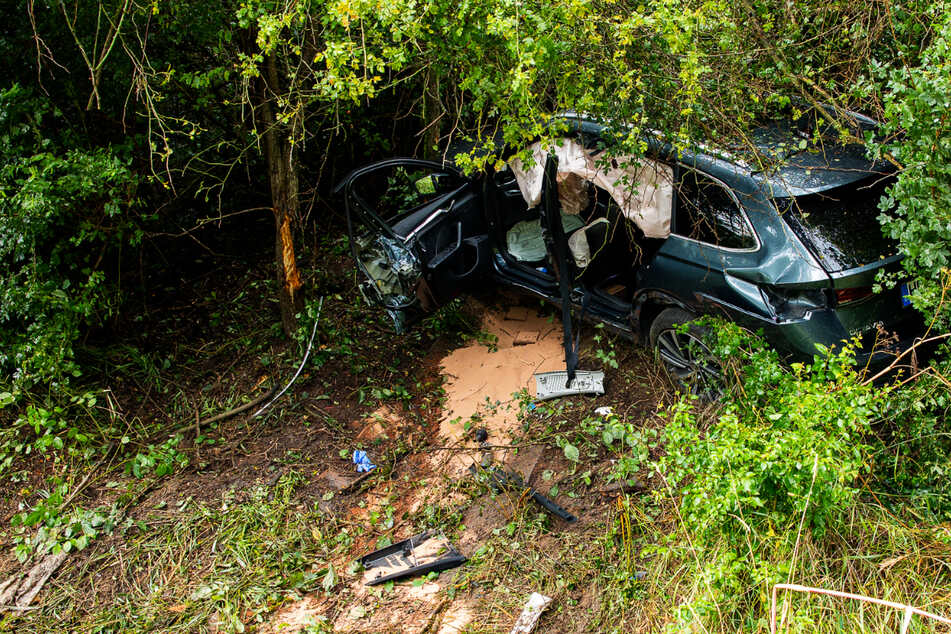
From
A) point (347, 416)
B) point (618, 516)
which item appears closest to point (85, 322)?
point (347, 416)

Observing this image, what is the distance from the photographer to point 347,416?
5.53 metres

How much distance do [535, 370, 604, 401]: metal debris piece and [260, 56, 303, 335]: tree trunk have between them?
95.6 inches

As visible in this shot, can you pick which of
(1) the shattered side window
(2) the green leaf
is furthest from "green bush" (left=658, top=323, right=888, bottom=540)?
(1) the shattered side window

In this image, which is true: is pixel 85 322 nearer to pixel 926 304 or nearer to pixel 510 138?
pixel 510 138

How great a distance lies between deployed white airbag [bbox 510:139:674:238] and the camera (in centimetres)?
430

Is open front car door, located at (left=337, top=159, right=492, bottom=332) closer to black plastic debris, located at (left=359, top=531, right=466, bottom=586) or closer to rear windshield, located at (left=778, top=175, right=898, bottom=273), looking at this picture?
black plastic debris, located at (left=359, top=531, right=466, bottom=586)

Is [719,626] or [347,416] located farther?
[347,416]

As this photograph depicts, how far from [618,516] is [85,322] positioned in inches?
187

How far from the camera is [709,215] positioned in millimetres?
4199

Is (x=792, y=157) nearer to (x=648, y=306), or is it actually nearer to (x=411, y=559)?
(x=648, y=306)

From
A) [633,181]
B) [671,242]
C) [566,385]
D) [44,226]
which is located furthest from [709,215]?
[44,226]

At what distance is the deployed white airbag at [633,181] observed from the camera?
14.1 ft

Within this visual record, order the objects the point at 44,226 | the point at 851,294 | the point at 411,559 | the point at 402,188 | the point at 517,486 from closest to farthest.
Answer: the point at 851,294
the point at 411,559
the point at 517,486
the point at 44,226
the point at 402,188

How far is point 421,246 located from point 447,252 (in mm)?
240
